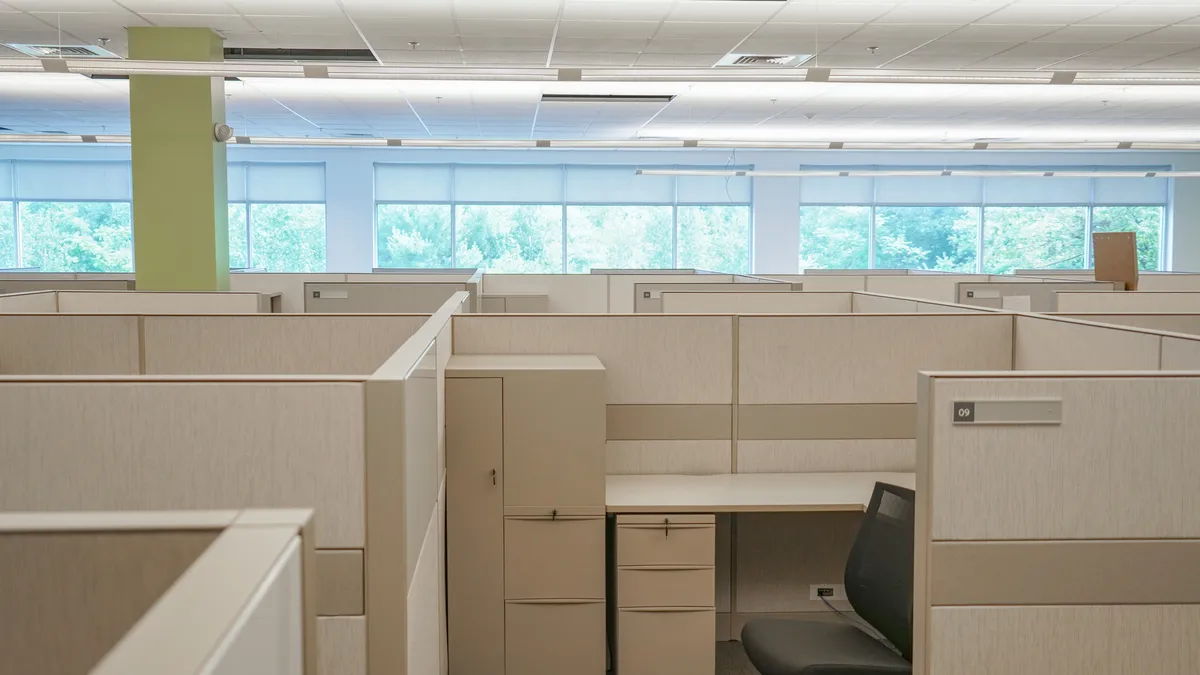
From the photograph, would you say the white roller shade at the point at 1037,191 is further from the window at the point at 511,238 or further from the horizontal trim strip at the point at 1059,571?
the horizontal trim strip at the point at 1059,571

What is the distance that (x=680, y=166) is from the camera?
47.5 feet

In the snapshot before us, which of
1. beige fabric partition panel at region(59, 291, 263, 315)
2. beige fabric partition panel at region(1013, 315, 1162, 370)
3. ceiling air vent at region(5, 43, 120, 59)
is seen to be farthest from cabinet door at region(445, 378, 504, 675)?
ceiling air vent at region(5, 43, 120, 59)

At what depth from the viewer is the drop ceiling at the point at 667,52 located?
243 inches

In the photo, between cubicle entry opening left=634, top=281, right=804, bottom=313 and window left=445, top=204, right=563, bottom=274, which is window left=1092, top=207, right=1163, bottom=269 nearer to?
window left=445, top=204, right=563, bottom=274

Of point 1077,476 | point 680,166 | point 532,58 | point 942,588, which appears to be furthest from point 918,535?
point 680,166

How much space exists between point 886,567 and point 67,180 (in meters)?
14.4

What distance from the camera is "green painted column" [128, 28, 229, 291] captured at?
6.78 metres

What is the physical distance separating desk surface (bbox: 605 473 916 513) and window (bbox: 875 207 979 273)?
11.7m

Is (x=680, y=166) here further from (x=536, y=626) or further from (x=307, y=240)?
(x=536, y=626)

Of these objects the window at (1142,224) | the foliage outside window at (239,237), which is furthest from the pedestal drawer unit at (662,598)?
the window at (1142,224)

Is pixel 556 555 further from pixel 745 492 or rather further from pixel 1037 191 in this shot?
pixel 1037 191

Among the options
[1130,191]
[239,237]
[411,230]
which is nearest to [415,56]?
[411,230]

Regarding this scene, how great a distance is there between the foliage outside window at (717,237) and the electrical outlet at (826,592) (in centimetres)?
1100

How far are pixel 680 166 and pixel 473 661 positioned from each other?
11.9m
